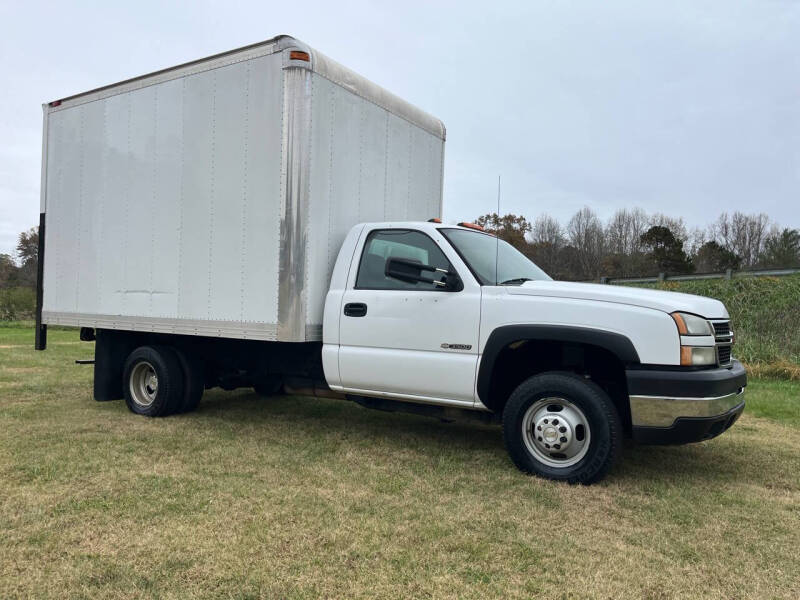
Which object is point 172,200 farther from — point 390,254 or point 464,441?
point 464,441

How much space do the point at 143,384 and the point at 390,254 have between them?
355 centimetres

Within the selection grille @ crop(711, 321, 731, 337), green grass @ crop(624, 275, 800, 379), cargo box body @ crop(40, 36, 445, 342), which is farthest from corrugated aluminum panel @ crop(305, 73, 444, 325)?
green grass @ crop(624, 275, 800, 379)

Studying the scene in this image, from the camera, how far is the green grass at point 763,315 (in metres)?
11.9

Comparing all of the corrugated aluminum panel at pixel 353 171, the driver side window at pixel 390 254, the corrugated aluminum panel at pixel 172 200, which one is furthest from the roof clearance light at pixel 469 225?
the corrugated aluminum panel at pixel 172 200

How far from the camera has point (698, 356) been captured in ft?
14.2

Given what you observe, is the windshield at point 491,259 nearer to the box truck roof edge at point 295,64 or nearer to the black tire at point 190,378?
the box truck roof edge at point 295,64

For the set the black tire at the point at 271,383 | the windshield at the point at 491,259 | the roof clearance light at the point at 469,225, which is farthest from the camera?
the black tire at the point at 271,383

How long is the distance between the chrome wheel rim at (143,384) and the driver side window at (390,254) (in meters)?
3.11

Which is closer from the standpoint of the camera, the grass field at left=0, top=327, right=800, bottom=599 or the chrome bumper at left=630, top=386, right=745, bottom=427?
the grass field at left=0, top=327, right=800, bottom=599

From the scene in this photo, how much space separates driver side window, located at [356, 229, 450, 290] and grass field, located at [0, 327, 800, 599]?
150 cm

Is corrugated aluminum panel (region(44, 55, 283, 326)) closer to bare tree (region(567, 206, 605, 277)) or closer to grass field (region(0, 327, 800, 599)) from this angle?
grass field (region(0, 327, 800, 599))

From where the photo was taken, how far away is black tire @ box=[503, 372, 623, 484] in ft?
14.6

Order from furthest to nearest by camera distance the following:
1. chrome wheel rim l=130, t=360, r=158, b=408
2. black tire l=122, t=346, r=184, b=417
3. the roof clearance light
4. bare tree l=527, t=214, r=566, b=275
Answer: bare tree l=527, t=214, r=566, b=275, chrome wheel rim l=130, t=360, r=158, b=408, black tire l=122, t=346, r=184, b=417, the roof clearance light

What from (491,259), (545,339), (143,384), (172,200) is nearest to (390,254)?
(491,259)
